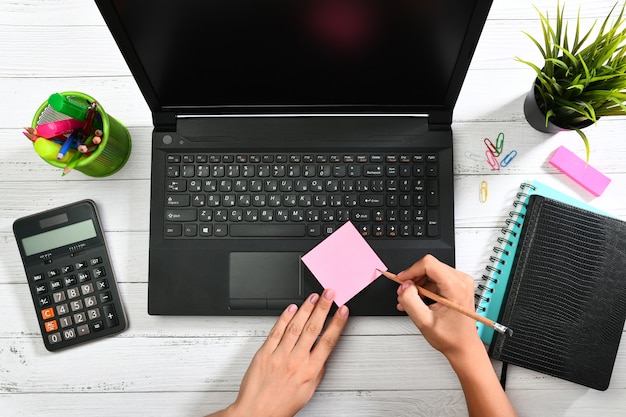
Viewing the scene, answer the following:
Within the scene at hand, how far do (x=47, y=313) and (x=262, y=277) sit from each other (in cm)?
37

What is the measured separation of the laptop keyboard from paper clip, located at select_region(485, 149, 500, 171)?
0.39 feet

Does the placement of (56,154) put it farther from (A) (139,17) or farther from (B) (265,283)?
(B) (265,283)

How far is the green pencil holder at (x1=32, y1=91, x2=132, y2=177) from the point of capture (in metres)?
0.68

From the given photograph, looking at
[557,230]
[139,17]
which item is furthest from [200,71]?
[557,230]

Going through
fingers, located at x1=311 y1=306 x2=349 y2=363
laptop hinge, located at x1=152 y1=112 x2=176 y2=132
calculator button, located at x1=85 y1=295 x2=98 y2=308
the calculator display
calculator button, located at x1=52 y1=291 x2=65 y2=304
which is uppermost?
laptop hinge, located at x1=152 y1=112 x2=176 y2=132

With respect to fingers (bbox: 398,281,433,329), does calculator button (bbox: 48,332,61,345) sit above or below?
below

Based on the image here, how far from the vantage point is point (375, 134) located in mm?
746

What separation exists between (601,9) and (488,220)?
44cm

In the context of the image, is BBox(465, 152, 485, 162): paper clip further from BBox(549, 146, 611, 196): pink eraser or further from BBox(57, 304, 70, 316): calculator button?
BBox(57, 304, 70, 316): calculator button

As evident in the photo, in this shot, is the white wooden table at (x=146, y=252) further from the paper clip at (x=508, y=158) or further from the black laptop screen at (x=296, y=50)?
the black laptop screen at (x=296, y=50)

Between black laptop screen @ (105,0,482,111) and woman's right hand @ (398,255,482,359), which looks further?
woman's right hand @ (398,255,482,359)

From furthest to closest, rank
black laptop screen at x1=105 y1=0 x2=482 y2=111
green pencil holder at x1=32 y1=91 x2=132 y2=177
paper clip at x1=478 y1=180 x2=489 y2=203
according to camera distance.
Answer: paper clip at x1=478 y1=180 x2=489 y2=203 → green pencil holder at x1=32 y1=91 x2=132 y2=177 → black laptop screen at x1=105 y1=0 x2=482 y2=111

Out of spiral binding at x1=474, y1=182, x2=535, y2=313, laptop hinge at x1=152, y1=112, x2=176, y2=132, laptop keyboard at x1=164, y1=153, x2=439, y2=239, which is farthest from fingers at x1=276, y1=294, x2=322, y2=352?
laptop hinge at x1=152, y1=112, x2=176, y2=132

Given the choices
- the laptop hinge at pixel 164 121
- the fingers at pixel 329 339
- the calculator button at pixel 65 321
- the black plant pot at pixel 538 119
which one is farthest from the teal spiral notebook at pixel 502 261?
the calculator button at pixel 65 321
